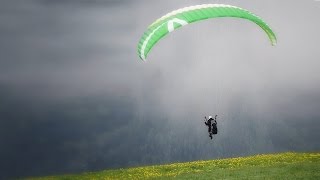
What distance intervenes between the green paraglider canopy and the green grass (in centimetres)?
1180

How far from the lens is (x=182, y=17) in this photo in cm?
2003

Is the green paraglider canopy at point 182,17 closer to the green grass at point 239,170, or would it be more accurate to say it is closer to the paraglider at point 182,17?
the paraglider at point 182,17

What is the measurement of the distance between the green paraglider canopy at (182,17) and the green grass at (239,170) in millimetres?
11798

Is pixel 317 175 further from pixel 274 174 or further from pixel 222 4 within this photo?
pixel 222 4

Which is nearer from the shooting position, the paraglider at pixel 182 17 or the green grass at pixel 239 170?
the paraglider at pixel 182 17

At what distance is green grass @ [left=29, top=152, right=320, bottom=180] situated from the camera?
1088 inches

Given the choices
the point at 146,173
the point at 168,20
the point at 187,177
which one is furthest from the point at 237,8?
the point at 146,173

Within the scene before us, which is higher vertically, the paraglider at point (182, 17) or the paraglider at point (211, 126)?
the paraglider at point (182, 17)

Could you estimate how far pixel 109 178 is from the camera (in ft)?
114

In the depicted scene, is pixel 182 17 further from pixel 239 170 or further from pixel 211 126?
pixel 239 170

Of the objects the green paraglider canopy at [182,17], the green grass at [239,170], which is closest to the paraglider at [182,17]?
the green paraglider canopy at [182,17]

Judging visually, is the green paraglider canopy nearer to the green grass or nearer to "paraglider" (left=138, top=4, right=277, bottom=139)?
"paraglider" (left=138, top=4, right=277, bottom=139)

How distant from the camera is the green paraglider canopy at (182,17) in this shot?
65.9 ft

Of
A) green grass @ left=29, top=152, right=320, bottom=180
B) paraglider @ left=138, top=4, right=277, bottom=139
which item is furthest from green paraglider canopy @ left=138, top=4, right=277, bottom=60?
green grass @ left=29, top=152, right=320, bottom=180
